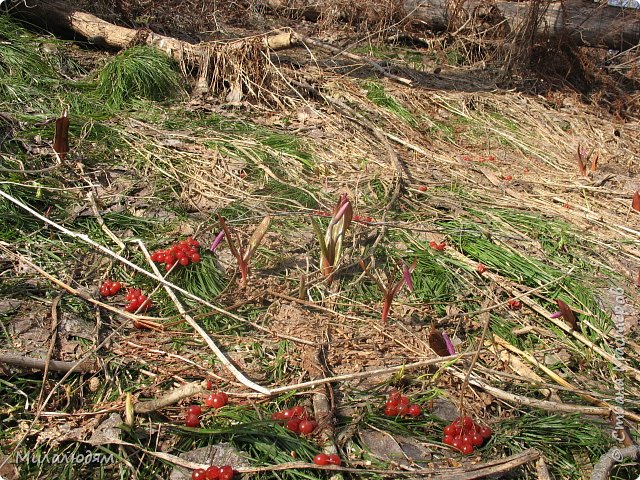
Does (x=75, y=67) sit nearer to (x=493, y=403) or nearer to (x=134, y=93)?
(x=134, y=93)

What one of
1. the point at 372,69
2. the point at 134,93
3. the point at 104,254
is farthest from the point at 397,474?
the point at 372,69

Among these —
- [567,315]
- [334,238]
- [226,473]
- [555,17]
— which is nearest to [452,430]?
[226,473]

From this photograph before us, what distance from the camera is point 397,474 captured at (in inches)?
83.4

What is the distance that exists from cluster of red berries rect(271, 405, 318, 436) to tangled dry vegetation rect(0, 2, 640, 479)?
0.12 ft

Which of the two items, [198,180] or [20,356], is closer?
[20,356]

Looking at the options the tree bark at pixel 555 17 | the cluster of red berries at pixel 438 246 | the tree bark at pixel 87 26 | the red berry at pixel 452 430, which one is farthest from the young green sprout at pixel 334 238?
the tree bark at pixel 555 17

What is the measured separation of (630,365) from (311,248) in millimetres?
1692

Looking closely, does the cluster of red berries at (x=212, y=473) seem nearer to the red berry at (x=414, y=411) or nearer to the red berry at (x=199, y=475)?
the red berry at (x=199, y=475)

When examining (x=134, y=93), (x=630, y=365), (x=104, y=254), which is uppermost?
(x=134, y=93)

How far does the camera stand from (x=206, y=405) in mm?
2328

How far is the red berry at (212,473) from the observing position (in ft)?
6.57

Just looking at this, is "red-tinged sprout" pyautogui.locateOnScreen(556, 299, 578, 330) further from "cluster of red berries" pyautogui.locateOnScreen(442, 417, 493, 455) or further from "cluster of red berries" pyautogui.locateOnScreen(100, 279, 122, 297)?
"cluster of red berries" pyautogui.locateOnScreen(100, 279, 122, 297)

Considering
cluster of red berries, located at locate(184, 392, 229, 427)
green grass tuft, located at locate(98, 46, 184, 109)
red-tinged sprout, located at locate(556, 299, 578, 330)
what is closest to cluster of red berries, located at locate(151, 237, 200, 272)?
cluster of red berries, located at locate(184, 392, 229, 427)

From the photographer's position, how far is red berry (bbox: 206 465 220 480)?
2002 millimetres
